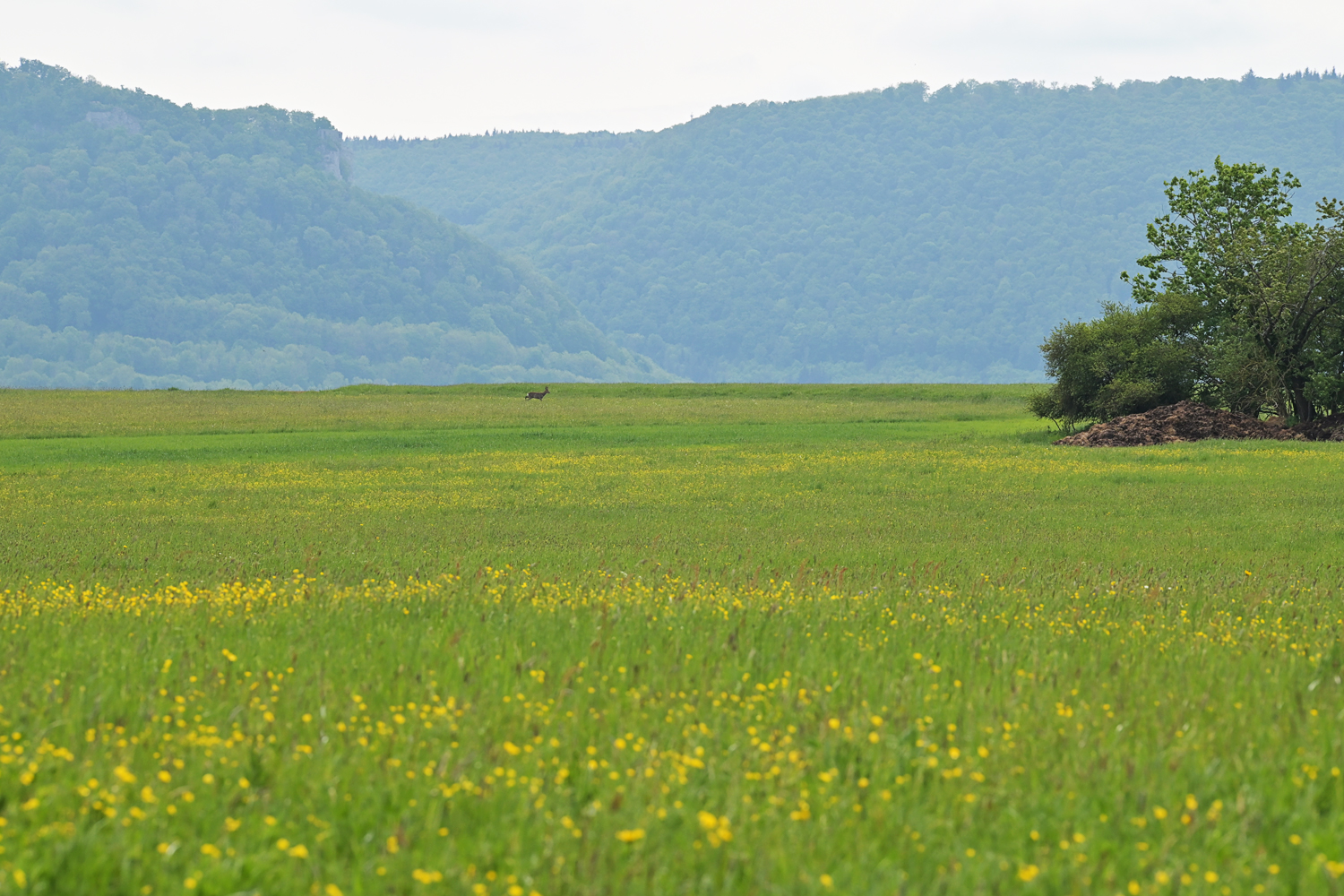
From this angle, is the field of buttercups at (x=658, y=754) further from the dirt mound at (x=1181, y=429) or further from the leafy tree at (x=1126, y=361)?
the leafy tree at (x=1126, y=361)

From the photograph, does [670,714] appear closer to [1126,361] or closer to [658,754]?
[658,754]

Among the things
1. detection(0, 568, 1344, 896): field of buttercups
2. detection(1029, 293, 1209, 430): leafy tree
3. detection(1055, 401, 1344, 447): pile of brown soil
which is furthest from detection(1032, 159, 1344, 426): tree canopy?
detection(0, 568, 1344, 896): field of buttercups

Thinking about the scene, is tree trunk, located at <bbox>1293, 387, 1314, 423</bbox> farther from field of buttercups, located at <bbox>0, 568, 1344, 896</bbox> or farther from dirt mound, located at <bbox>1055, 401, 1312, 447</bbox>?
field of buttercups, located at <bbox>0, 568, 1344, 896</bbox>

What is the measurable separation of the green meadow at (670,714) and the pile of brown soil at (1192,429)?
88.8ft

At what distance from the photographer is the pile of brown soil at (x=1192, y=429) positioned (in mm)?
46406

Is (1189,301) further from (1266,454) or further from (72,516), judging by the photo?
(72,516)

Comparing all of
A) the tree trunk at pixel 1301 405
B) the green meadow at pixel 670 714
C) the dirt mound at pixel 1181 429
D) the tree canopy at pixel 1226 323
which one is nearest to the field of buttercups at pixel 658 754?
the green meadow at pixel 670 714

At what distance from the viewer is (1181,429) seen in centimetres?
4706

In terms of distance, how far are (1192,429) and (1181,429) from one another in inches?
16.8

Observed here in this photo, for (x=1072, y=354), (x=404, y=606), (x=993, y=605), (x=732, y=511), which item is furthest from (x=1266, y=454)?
(x=404, y=606)

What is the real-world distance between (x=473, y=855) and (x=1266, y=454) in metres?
38.7

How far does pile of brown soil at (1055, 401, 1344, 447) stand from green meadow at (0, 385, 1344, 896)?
1066 inches

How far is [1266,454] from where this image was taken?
3819cm

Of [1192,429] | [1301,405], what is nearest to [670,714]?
[1192,429]
